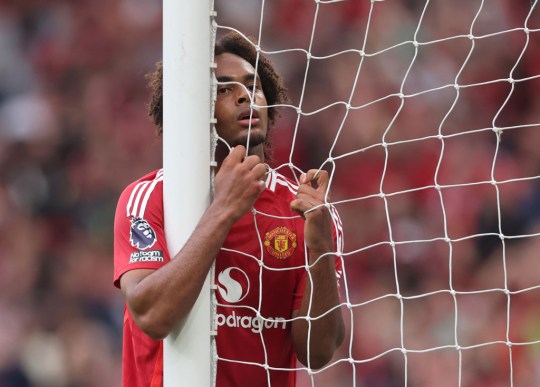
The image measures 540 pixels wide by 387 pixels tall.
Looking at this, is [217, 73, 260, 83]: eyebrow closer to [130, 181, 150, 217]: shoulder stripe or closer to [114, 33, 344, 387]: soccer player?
[114, 33, 344, 387]: soccer player

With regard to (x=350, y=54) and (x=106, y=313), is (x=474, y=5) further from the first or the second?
(x=106, y=313)

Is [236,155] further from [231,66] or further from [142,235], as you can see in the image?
[231,66]

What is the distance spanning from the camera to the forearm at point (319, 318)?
237cm

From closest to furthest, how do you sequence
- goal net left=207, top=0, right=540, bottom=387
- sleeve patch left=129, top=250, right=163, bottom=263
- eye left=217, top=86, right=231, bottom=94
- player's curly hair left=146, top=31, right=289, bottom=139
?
sleeve patch left=129, top=250, right=163, bottom=263 → eye left=217, top=86, right=231, bottom=94 → player's curly hair left=146, top=31, right=289, bottom=139 → goal net left=207, top=0, right=540, bottom=387

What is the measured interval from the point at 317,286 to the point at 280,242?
0.19 meters

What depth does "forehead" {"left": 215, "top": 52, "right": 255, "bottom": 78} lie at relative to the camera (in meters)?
2.52

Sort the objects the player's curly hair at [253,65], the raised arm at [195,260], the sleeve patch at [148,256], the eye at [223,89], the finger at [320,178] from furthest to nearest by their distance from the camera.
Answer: the player's curly hair at [253,65]
the eye at [223,89]
the finger at [320,178]
the sleeve patch at [148,256]
the raised arm at [195,260]

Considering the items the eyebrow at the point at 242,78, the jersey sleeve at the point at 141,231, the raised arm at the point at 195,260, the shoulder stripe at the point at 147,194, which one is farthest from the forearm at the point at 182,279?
the eyebrow at the point at 242,78

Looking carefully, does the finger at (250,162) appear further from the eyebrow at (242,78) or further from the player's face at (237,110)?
the eyebrow at (242,78)

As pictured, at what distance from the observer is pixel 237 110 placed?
2385 millimetres

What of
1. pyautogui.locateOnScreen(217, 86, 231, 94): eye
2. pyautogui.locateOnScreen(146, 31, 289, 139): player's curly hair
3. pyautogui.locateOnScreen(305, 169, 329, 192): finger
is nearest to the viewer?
pyautogui.locateOnScreen(305, 169, 329, 192): finger

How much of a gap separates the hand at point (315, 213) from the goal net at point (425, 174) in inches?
62.4

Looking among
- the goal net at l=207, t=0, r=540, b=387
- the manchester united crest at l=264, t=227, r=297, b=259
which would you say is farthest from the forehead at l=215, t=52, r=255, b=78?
the goal net at l=207, t=0, r=540, b=387

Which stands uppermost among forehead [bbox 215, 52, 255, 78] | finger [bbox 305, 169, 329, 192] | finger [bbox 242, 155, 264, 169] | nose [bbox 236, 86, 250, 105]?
forehead [bbox 215, 52, 255, 78]
